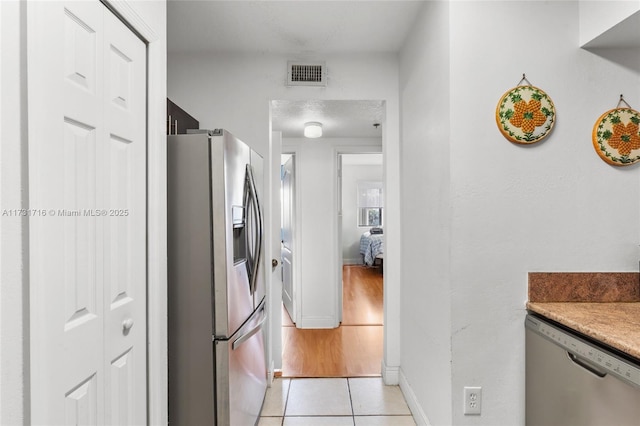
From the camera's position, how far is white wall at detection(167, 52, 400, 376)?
261cm

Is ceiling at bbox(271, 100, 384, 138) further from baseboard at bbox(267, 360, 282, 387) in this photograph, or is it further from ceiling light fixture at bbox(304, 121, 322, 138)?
baseboard at bbox(267, 360, 282, 387)

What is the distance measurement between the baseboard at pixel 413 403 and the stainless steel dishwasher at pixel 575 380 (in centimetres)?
58

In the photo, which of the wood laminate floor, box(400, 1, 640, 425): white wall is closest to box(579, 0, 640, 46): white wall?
box(400, 1, 640, 425): white wall

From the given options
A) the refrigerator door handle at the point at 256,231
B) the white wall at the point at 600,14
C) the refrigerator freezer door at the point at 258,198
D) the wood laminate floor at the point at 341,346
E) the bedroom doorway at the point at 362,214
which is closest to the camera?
the white wall at the point at 600,14

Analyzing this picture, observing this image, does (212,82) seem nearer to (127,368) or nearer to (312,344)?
(127,368)

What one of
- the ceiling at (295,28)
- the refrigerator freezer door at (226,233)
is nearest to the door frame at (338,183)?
the ceiling at (295,28)

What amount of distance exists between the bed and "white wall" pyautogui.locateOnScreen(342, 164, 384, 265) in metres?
0.48

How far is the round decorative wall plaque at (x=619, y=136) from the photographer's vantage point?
5.26 feet

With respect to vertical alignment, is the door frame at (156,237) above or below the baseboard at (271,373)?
above

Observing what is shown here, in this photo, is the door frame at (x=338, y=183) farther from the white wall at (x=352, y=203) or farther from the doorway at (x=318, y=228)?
the white wall at (x=352, y=203)

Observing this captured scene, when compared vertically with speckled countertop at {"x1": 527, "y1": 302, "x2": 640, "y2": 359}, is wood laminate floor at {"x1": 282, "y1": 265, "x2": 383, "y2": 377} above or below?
below

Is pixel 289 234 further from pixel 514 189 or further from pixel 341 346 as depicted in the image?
pixel 514 189

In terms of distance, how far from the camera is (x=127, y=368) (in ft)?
4.33

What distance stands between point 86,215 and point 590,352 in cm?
178
